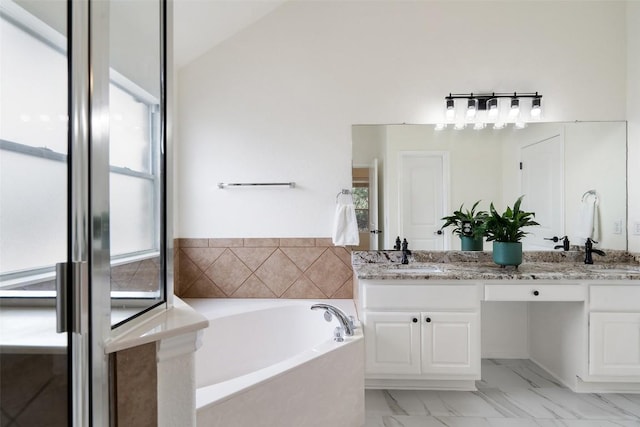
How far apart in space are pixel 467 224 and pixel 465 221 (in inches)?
1.3

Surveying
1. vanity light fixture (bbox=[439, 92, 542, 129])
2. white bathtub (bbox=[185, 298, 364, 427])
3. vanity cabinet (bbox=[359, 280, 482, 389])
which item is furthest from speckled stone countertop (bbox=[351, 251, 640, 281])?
vanity light fixture (bbox=[439, 92, 542, 129])

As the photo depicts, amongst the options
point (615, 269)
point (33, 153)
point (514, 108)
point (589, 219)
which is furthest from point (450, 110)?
point (33, 153)

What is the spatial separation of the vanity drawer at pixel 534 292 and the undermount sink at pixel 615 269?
27cm

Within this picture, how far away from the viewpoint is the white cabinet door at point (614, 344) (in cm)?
208

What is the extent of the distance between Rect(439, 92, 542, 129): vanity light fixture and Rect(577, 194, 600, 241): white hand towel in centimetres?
77

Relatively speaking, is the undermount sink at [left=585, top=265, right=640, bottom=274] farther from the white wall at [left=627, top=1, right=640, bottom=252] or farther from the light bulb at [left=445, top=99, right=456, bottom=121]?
the light bulb at [left=445, top=99, right=456, bottom=121]

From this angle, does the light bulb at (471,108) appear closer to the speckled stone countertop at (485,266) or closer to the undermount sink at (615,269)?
the speckled stone countertop at (485,266)

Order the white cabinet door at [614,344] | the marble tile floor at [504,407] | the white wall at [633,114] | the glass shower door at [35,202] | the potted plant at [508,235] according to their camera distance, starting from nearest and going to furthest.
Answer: the glass shower door at [35,202] < the marble tile floor at [504,407] < the white cabinet door at [614,344] < the potted plant at [508,235] < the white wall at [633,114]

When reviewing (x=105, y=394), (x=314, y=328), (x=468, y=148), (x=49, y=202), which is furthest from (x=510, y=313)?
(x=49, y=202)

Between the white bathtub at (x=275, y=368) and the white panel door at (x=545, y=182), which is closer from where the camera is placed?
the white bathtub at (x=275, y=368)

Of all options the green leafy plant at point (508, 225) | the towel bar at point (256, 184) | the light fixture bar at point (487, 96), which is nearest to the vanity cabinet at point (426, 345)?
the green leafy plant at point (508, 225)

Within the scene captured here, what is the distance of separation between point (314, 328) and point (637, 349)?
206 centimetres

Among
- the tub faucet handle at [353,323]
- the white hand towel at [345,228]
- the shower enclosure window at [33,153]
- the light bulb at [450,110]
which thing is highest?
the light bulb at [450,110]

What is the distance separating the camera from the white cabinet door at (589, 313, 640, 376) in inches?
81.7
